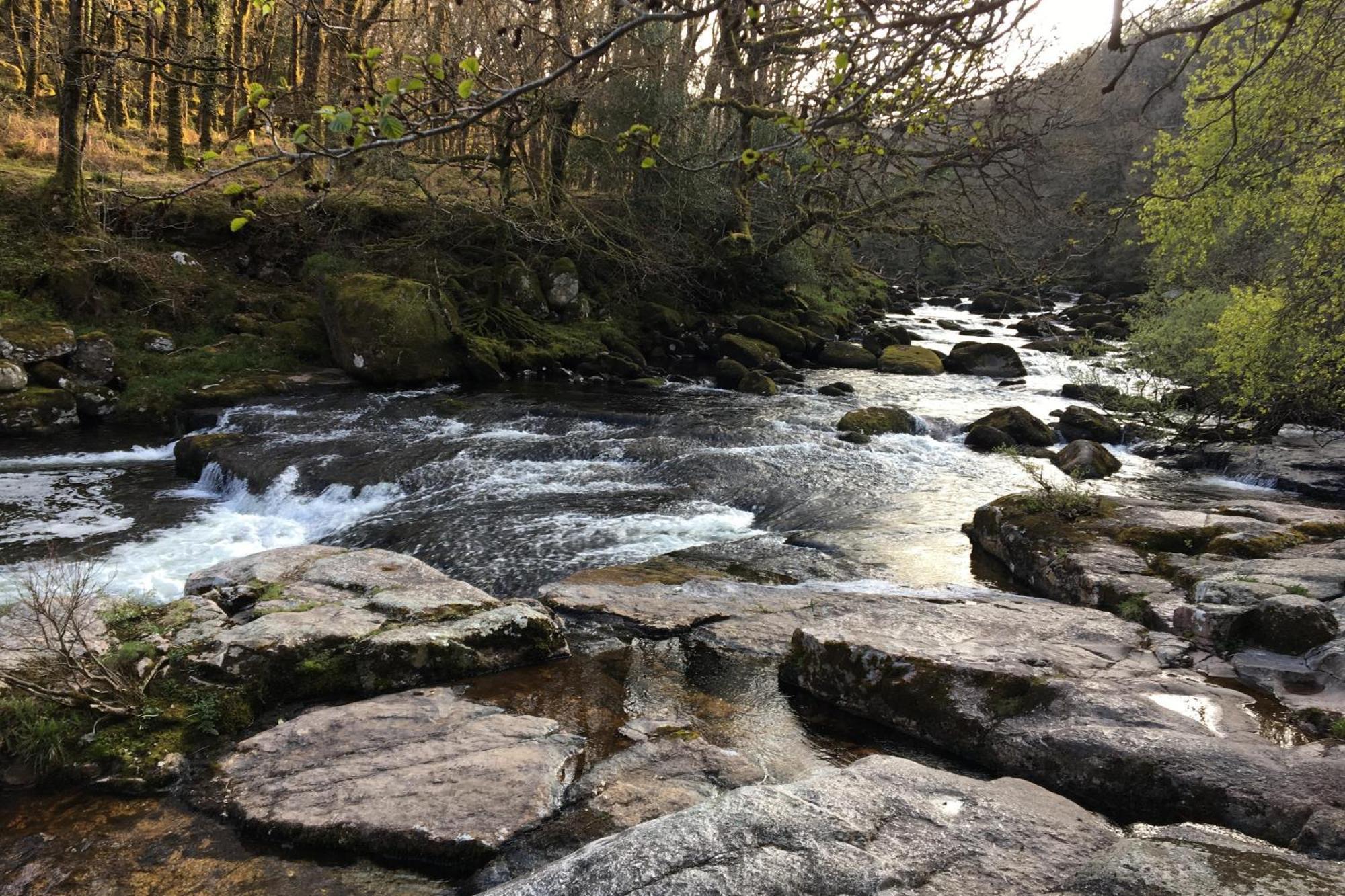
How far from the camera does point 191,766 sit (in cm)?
395

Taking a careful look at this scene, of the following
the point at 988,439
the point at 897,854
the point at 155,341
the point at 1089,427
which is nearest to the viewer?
the point at 897,854

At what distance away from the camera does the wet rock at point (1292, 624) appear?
16.3 ft

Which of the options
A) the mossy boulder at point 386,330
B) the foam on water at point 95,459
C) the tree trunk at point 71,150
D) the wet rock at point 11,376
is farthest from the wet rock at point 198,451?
the tree trunk at point 71,150

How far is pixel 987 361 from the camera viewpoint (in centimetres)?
1998

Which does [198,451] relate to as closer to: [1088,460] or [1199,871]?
[1199,871]

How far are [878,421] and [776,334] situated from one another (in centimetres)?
850

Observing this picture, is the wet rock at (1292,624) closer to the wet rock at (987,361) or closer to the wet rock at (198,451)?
the wet rock at (198,451)

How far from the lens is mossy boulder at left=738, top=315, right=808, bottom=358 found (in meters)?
21.2

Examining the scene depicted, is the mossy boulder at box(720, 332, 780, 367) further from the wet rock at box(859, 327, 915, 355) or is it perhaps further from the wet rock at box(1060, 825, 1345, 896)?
the wet rock at box(1060, 825, 1345, 896)

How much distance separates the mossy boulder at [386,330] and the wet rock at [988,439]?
10.6 m

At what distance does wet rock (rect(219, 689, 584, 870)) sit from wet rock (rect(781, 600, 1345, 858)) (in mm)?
1982

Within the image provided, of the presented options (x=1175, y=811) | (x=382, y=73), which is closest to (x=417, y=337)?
(x=382, y=73)

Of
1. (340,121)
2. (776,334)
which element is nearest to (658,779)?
(340,121)

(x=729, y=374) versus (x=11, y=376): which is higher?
(x=729, y=374)
